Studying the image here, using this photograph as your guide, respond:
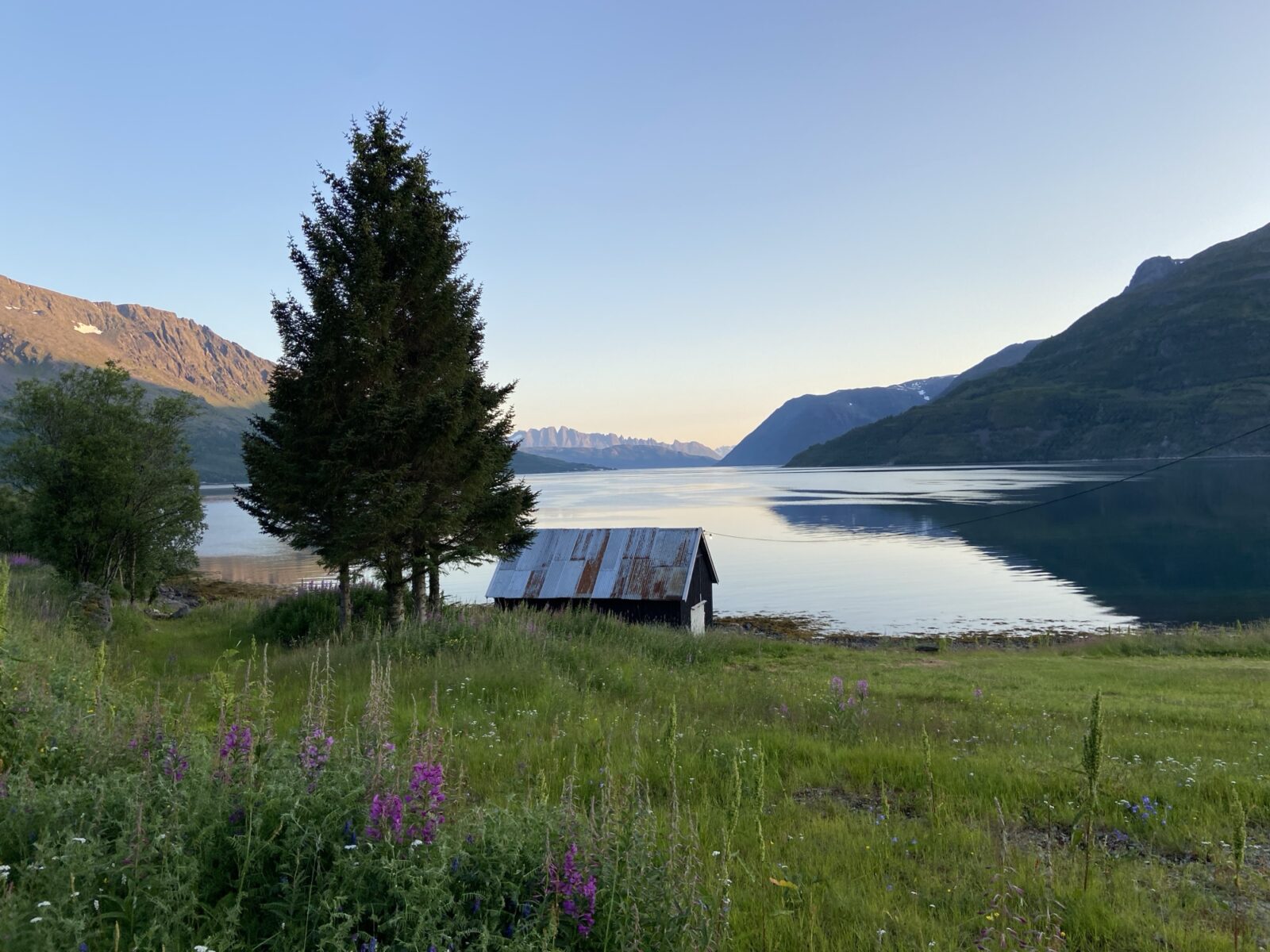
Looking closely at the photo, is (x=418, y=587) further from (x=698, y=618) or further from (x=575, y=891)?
(x=575, y=891)

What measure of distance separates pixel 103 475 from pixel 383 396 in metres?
11.3

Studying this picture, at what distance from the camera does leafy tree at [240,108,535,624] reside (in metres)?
16.1

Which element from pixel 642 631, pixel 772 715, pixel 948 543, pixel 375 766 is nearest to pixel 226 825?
pixel 375 766

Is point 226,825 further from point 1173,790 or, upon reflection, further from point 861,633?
point 861,633

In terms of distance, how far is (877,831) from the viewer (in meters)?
5.32

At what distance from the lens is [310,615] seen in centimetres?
2173

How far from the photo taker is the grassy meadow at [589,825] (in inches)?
124

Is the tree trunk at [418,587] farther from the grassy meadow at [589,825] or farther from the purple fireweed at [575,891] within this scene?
the purple fireweed at [575,891]

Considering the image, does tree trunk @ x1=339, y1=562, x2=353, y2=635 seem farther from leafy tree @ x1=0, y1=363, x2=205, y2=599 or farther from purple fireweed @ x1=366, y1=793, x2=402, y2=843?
purple fireweed @ x1=366, y1=793, x2=402, y2=843

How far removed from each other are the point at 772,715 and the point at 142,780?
770 cm

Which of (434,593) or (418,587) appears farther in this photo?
(434,593)

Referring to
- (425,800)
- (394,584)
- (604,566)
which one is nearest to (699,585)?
(604,566)

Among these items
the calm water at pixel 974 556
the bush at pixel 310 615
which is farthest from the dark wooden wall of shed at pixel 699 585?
the bush at pixel 310 615

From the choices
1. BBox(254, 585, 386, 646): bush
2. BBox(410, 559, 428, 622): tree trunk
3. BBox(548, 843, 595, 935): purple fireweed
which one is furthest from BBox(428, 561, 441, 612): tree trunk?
BBox(548, 843, 595, 935): purple fireweed
